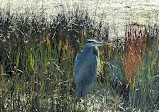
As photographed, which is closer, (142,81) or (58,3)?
(142,81)

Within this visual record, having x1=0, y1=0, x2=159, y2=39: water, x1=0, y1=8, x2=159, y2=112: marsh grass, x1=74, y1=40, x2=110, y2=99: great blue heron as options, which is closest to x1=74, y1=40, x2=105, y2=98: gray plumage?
x1=74, y1=40, x2=110, y2=99: great blue heron

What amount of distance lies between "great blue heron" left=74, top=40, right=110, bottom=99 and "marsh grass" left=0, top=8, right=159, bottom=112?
102 millimetres

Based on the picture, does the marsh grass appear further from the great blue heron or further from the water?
the water

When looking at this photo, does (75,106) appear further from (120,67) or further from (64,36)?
(64,36)

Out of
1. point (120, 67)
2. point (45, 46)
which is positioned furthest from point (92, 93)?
point (45, 46)

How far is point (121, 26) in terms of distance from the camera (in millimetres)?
6301

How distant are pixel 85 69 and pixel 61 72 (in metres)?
0.30

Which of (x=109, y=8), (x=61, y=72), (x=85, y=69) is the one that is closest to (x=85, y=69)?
(x=85, y=69)

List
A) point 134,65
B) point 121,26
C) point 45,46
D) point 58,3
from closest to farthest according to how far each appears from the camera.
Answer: point 134,65 < point 45,46 < point 121,26 < point 58,3

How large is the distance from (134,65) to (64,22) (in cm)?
130

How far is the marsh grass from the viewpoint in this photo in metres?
3.68

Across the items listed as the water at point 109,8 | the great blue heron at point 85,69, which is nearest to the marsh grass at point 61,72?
the great blue heron at point 85,69

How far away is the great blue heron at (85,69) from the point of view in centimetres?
386

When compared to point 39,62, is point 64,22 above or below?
above
